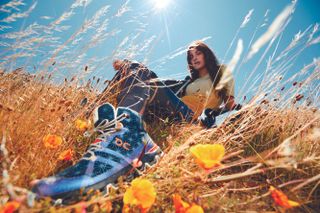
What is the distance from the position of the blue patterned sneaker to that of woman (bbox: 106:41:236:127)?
9.8 inches

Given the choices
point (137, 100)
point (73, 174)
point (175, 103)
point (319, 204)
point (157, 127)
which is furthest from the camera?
point (175, 103)

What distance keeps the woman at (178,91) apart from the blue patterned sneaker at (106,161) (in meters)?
0.25

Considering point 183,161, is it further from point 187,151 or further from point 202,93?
point 202,93

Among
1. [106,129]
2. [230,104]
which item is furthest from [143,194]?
[230,104]

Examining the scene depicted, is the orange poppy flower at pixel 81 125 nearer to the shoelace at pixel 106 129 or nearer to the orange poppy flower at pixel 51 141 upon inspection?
the shoelace at pixel 106 129

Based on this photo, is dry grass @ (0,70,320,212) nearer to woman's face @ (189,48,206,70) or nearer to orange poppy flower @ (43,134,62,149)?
orange poppy flower @ (43,134,62,149)

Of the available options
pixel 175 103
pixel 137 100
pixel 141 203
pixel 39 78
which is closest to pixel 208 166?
pixel 141 203

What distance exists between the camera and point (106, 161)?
1245mm

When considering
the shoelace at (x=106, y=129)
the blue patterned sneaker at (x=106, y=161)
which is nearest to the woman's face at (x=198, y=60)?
the blue patterned sneaker at (x=106, y=161)

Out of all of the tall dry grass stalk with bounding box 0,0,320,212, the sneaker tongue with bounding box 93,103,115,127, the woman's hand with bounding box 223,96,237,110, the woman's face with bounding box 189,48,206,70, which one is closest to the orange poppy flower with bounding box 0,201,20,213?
the tall dry grass stalk with bounding box 0,0,320,212

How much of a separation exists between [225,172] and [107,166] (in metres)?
0.73

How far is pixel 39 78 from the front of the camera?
169 cm

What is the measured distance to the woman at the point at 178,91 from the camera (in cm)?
175

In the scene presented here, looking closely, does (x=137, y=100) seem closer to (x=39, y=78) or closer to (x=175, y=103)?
(x=39, y=78)
